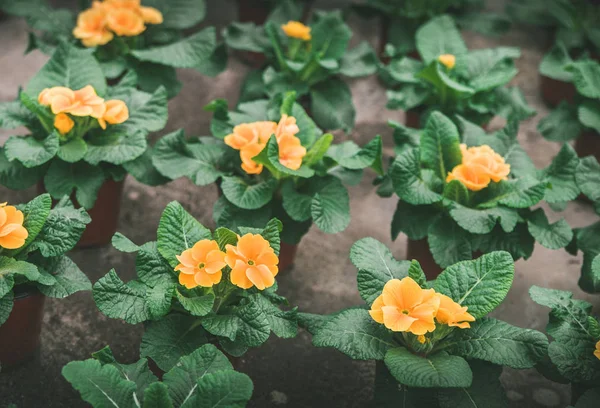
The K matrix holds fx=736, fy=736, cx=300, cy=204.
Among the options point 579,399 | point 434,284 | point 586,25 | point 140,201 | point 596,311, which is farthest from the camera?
point 586,25

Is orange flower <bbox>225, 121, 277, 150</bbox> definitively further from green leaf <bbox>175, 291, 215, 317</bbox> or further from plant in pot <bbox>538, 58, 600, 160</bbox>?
plant in pot <bbox>538, 58, 600, 160</bbox>

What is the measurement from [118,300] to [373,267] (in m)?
0.72

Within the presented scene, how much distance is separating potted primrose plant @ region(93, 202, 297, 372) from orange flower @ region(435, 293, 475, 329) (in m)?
0.42

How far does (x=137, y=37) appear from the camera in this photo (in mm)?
3105

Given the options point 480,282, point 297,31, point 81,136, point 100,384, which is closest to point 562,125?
point 297,31

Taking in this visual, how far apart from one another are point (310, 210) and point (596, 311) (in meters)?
1.12

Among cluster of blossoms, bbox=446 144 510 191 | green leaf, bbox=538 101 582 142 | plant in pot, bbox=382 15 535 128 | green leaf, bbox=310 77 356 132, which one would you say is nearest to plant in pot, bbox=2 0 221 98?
green leaf, bbox=310 77 356 132

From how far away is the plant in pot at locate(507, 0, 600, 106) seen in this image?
369 centimetres

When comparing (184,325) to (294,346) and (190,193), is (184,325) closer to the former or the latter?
(294,346)

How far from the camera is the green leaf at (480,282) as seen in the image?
201 centimetres

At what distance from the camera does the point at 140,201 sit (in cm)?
298

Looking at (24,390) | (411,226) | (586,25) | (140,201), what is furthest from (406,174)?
(586,25)

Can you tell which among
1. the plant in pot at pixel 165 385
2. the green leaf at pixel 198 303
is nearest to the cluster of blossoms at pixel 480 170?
the green leaf at pixel 198 303

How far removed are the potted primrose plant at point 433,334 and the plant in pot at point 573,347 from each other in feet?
0.22
